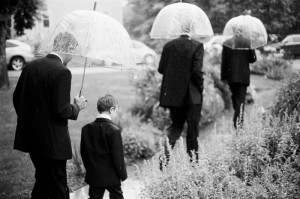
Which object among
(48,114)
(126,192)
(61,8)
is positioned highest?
(61,8)

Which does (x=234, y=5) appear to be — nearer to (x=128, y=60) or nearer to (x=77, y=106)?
(x=128, y=60)

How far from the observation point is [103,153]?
3.65 meters

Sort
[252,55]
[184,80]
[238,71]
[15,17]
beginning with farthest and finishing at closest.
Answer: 1. [15,17]
2. [252,55]
3. [238,71]
4. [184,80]

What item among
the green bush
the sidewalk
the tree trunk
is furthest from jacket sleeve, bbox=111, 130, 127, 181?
the tree trunk

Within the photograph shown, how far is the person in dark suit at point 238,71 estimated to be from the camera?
6.60 metres

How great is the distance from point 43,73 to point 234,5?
4.78 meters

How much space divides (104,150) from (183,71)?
1879 mm

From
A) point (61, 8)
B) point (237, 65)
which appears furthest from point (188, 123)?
point (61, 8)

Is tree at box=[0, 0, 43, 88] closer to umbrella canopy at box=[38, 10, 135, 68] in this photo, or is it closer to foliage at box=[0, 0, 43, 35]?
foliage at box=[0, 0, 43, 35]

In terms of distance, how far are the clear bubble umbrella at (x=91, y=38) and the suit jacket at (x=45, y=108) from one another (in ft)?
0.82

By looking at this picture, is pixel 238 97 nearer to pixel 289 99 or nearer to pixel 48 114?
pixel 289 99

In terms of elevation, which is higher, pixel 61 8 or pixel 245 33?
pixel 61 8

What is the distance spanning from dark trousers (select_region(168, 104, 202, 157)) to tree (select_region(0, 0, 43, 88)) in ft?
19.7

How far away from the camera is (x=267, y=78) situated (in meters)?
13.9
